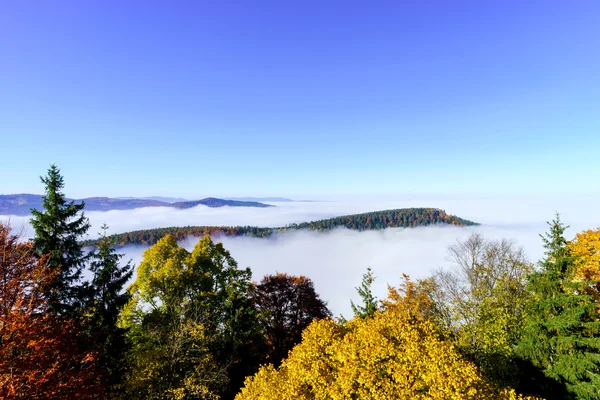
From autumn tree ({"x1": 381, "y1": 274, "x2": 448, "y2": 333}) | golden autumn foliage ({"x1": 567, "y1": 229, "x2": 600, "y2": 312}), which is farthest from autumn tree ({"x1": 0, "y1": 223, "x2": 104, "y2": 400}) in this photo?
golden autumn foliage ({"x1": 567, "y1": 229, "x2": 600, "y2": 312})

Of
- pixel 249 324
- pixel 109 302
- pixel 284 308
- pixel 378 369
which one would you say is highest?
pixel 378 369

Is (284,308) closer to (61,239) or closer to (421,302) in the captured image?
(421,302)

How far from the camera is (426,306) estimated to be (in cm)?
3073

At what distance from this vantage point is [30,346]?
11.0 metres

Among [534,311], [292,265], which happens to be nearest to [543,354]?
[534,311]

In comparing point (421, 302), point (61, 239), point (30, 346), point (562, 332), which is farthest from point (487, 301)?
point (61, 239)

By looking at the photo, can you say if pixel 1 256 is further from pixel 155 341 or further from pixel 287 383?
pixel 287 383

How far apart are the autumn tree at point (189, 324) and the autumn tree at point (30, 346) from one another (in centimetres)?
474

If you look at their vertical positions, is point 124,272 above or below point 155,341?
above

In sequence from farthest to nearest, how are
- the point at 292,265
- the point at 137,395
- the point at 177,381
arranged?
the point at 292,265 → the point at 177,381 → the point at 137,395

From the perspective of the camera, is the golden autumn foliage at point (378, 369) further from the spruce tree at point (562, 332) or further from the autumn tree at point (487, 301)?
the autumn tree at point (487, 301)

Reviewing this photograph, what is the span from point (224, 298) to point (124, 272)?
9294mm

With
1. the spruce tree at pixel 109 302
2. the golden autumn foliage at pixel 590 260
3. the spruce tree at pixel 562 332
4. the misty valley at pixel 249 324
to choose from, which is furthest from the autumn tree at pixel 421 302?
the spruce tree at pixel 109 302

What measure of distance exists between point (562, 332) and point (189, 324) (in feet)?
75.5
